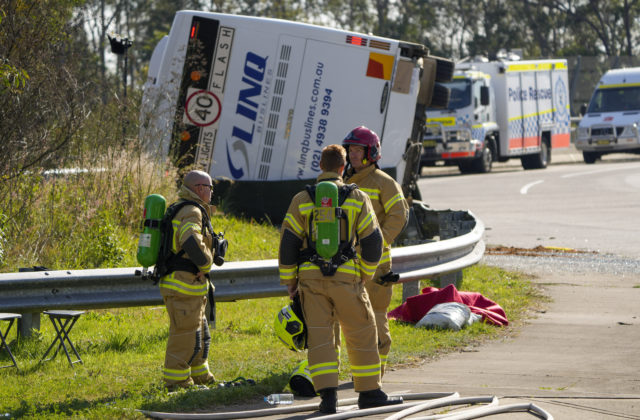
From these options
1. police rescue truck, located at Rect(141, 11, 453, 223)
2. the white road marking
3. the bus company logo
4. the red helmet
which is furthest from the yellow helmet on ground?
the white road marking

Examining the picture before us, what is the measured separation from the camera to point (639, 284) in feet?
40.5

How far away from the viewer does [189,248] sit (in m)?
6.89

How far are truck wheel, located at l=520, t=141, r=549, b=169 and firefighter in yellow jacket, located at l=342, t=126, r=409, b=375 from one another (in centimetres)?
2784

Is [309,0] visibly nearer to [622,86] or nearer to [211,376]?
[622,86]

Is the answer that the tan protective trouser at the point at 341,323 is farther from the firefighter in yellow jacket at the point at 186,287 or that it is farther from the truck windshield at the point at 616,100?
the truck windshield at the point at 616,100

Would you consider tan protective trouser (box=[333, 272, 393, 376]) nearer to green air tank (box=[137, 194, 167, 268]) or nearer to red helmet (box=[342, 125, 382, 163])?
red helmet (box=[342, 125, 382, 163])

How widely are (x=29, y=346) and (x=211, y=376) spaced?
1676 millimetres

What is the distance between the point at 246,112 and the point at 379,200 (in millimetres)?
8233

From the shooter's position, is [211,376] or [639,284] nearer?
[211,376]

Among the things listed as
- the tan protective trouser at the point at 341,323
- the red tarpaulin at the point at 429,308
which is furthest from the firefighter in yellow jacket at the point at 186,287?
the red tarpaulin at the point at 429,308

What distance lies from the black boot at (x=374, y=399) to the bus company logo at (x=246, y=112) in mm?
9203

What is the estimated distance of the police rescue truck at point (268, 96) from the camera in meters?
15.4

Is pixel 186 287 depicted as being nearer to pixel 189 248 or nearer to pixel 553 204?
pixel 189 248

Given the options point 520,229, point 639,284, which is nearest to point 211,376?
point 639,284
